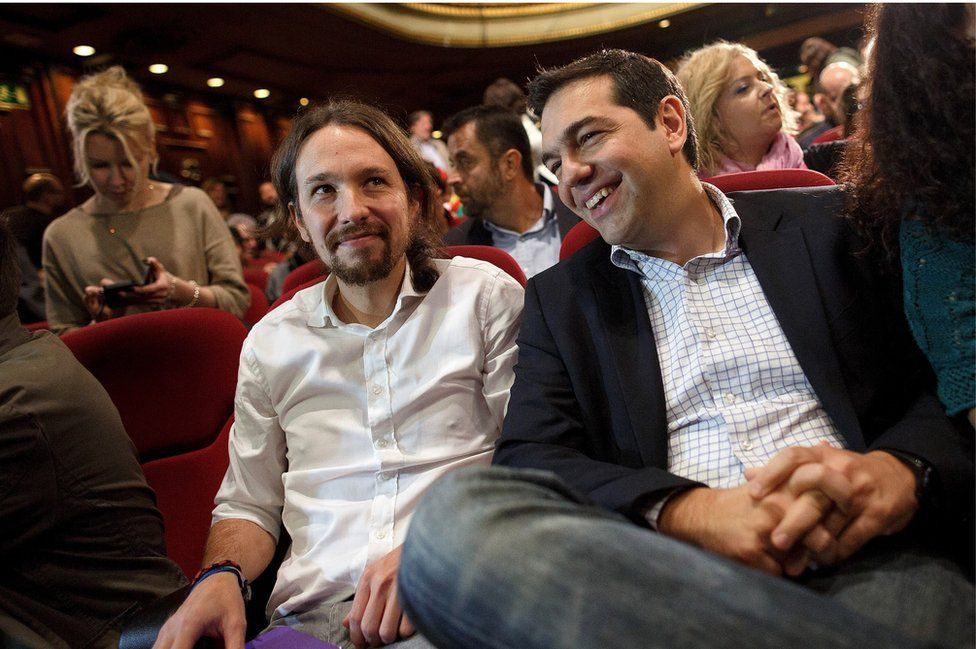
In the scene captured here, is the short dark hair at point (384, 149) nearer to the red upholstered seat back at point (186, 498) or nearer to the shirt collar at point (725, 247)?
the shirt collar at point (725, 247)

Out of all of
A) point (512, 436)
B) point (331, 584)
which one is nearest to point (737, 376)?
point (512, 436)

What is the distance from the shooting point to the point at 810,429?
1077 mm

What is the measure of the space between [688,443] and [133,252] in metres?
2.05

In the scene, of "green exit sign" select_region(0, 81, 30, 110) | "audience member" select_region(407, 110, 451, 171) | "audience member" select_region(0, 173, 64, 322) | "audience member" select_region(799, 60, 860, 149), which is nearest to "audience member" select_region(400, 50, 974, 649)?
"audience member" select_region(0, 173, 64, 322)

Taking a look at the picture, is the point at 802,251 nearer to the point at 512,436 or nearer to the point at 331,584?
the point at 512,436

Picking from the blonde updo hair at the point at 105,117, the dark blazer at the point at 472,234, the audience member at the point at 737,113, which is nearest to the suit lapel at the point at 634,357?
the audience member at the point at 737,113

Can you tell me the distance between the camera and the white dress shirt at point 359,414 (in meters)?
1.26

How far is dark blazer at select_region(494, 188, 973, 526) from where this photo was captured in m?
1.01

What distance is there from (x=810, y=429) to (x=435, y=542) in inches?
26.0

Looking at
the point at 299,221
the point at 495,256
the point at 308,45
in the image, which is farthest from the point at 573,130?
the point at 308,45

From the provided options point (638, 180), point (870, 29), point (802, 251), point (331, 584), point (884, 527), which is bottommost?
point (331, 584)

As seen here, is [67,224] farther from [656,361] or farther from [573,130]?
[656,361]

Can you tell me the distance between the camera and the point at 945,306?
93 cm

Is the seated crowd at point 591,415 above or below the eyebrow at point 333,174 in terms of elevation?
below
